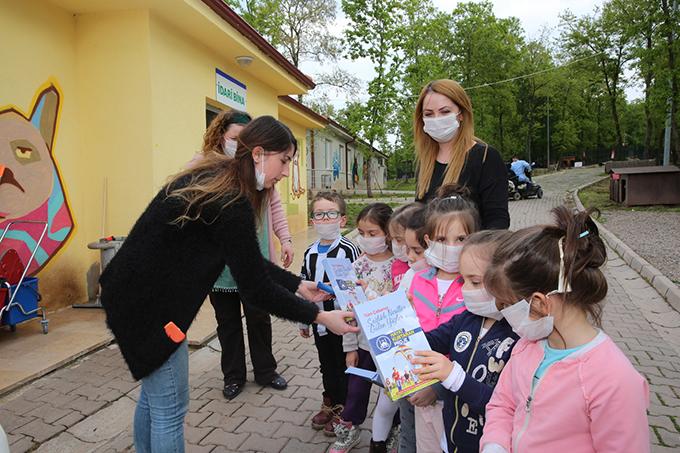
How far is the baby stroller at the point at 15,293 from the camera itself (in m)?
4.20

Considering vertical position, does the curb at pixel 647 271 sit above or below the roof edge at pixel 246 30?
below

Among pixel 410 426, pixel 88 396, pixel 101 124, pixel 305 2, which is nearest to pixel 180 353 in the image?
pixel 410 426

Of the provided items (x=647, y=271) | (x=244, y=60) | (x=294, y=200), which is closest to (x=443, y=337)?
(x=647, y=271)

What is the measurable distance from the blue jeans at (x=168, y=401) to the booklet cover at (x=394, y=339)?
831 mm

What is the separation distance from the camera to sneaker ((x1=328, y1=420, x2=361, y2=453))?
2.82m

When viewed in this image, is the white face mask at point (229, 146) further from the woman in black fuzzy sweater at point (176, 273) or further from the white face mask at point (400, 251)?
the white face mask at point (400, 251)

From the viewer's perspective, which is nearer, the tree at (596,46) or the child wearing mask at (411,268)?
the child wearing mask at (411,268)

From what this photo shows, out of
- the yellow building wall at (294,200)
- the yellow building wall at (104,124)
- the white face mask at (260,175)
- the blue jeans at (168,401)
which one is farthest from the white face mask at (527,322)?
the yellow building wall at (294,200)

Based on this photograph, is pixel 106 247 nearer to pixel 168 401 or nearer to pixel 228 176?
pixel 168 401

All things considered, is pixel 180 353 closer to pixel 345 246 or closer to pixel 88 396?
pixel 345 246

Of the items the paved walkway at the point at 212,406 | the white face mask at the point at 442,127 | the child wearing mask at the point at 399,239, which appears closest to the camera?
the child wearing mask at the point at 399,239

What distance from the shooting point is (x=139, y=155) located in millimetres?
5688

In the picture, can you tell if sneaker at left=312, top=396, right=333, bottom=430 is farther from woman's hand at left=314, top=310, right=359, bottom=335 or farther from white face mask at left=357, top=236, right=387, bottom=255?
woman's hand at left=314, top=310, right=359, bottom=335

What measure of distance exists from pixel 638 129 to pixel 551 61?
23.0m
